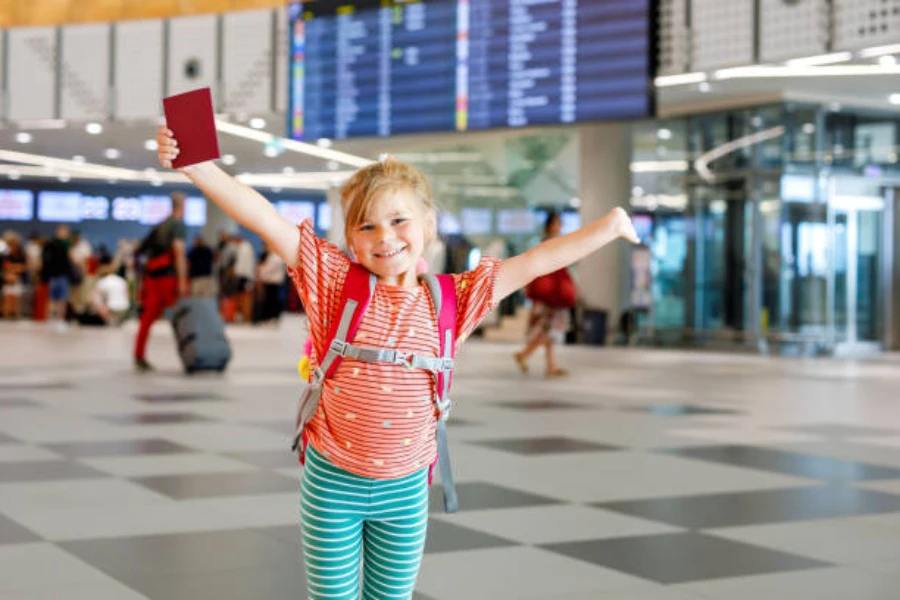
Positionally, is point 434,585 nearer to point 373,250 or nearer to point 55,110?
point 373,250

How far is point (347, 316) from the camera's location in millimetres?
2998

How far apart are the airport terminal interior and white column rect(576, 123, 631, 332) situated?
55 millimetres

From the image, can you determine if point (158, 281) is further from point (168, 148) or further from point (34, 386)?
point (168, 148)

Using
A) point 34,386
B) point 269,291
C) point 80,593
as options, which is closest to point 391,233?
point 80,593

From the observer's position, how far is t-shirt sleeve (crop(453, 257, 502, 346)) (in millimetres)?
3133

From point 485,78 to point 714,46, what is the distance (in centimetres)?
362

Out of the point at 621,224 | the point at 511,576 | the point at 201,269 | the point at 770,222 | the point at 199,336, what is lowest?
the point at 511,576

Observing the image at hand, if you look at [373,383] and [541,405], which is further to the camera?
[541,405]

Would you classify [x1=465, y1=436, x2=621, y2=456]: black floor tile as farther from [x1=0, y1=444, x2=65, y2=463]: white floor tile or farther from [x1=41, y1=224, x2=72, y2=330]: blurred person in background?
[x1=41, y1=224, x2=72, y2=330]: blurred person in background

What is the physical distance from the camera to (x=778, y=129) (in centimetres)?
2228

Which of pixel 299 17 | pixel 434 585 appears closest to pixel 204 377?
pixel 299 17

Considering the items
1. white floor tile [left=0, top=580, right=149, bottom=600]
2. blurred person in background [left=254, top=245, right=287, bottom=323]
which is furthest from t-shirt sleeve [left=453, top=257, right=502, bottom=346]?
blurred person in background [left=254, top=245, right=287, bottom=323]

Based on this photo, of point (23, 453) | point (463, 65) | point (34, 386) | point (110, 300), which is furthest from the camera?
point (110, 300)

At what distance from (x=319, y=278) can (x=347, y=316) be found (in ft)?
0.39
